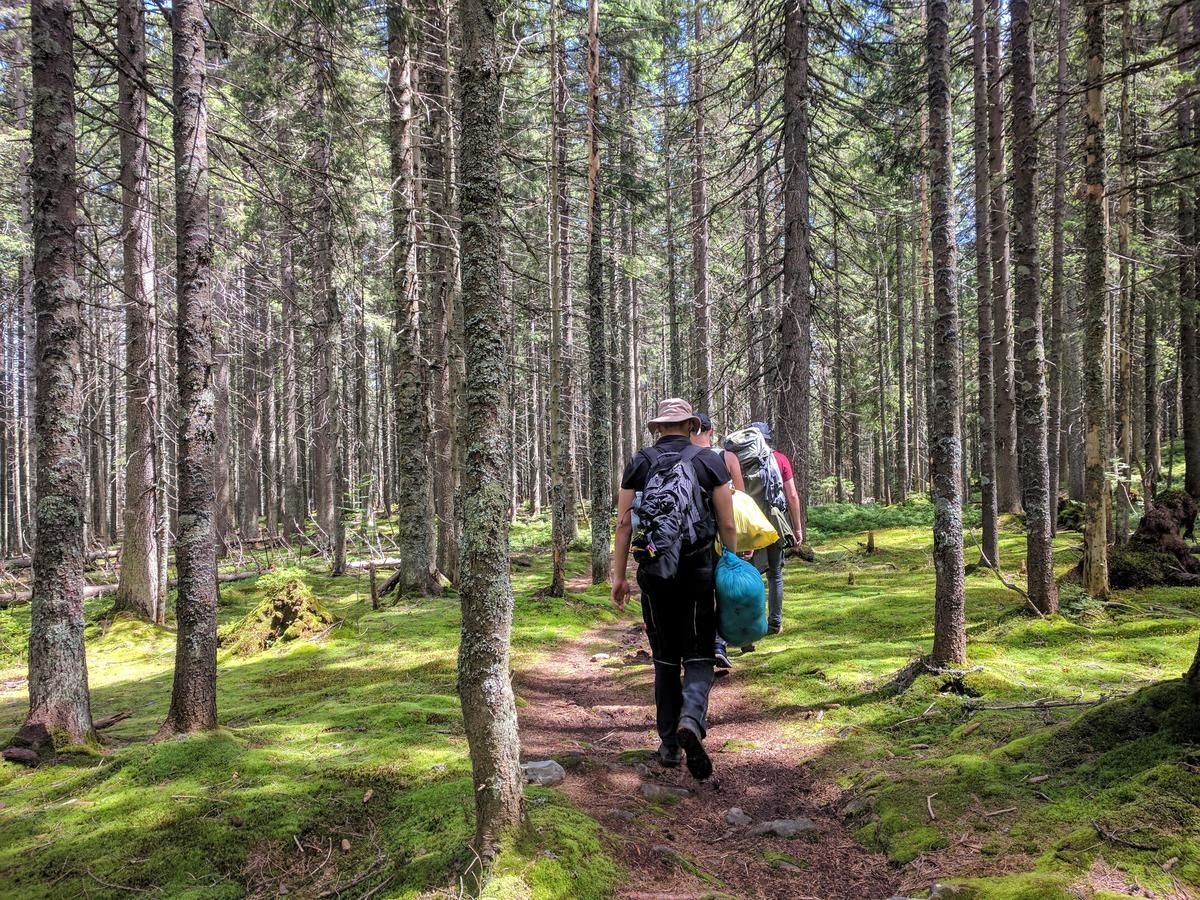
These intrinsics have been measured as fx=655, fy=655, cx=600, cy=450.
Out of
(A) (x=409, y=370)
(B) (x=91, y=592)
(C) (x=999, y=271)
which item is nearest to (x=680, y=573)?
(A) (x=409, y=370)

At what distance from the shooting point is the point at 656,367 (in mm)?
46625

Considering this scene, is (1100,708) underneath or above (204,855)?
above

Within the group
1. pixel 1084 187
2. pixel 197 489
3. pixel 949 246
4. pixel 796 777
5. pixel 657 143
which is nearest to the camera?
pixel 796 777

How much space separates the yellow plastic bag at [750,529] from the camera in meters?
4.70

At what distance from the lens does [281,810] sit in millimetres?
3750

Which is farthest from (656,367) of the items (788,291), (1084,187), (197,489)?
(197,489)

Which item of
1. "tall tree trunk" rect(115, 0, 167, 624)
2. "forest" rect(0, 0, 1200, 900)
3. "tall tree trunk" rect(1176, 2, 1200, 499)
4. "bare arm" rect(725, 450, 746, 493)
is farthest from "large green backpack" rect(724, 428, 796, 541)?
"tall tree trunk" rect(1176, 2, 1200, 499)

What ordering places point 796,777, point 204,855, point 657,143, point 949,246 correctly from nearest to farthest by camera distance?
1. point 204,855
2. point 796,777
3. point 949,246
4. point 657,143

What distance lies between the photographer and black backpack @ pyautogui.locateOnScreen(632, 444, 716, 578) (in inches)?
163

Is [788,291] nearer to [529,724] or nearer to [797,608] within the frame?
[797,608]

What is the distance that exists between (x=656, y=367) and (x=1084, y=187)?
1568 inches

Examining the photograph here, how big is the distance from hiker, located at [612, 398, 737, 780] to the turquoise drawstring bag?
0.21ft

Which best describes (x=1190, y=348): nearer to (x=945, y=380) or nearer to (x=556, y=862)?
(x=945, y=380)

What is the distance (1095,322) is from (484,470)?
7148mm
